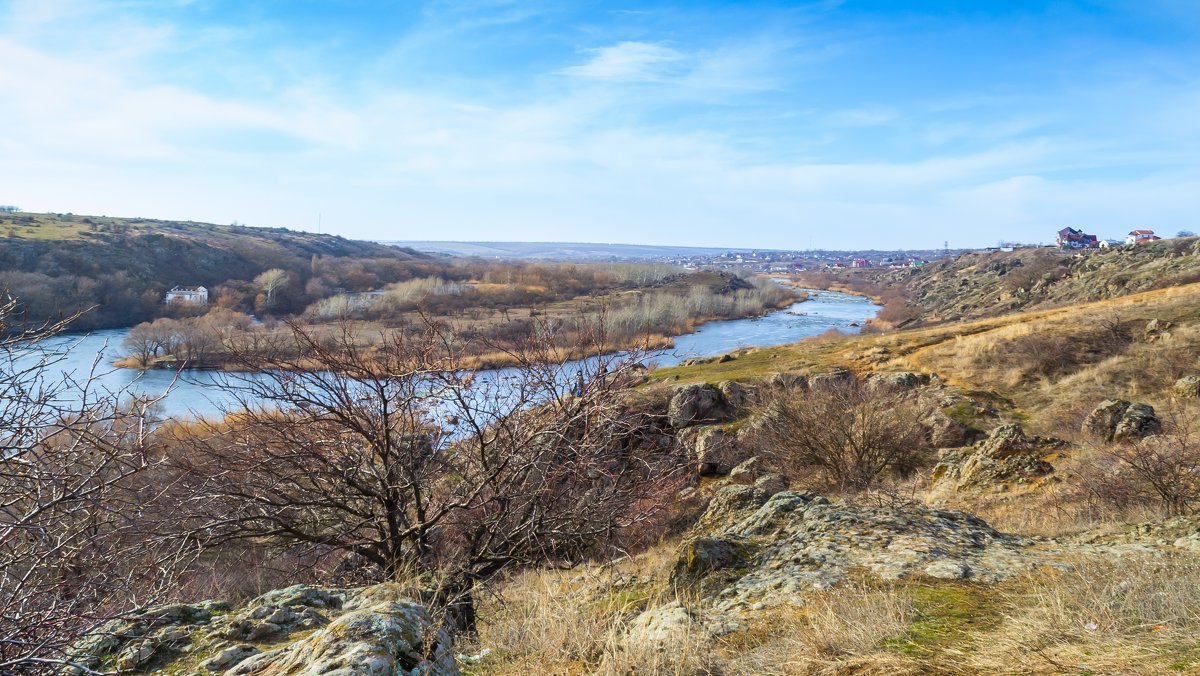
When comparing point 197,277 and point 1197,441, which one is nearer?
point 1197,441

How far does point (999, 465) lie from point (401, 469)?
1039cm

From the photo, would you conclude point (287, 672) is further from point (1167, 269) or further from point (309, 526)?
point (1167, 269)

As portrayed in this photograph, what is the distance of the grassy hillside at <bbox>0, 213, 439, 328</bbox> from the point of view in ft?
171

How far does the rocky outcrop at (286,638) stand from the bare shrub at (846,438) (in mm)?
10251

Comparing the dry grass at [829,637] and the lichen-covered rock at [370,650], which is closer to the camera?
the lichen-covered rock at [370,650]

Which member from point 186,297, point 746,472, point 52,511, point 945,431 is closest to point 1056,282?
point 945,431

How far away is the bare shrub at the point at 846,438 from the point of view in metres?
12.7

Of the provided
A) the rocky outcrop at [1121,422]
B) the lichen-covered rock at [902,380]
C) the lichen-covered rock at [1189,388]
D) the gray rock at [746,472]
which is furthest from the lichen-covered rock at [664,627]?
the lichen-covered rock at [902,380]

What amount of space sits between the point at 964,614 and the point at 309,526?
5.83 meters

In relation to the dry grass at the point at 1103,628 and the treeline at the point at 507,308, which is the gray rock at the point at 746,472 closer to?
the treeline at the point at 507,308

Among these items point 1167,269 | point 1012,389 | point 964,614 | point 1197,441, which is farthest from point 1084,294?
point 964,614

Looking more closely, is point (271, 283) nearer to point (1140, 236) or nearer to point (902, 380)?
point (902, 380)

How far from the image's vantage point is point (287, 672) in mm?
2598

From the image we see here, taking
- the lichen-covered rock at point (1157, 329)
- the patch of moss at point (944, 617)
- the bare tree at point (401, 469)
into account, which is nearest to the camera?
the patch of moss at point (944, 617)
